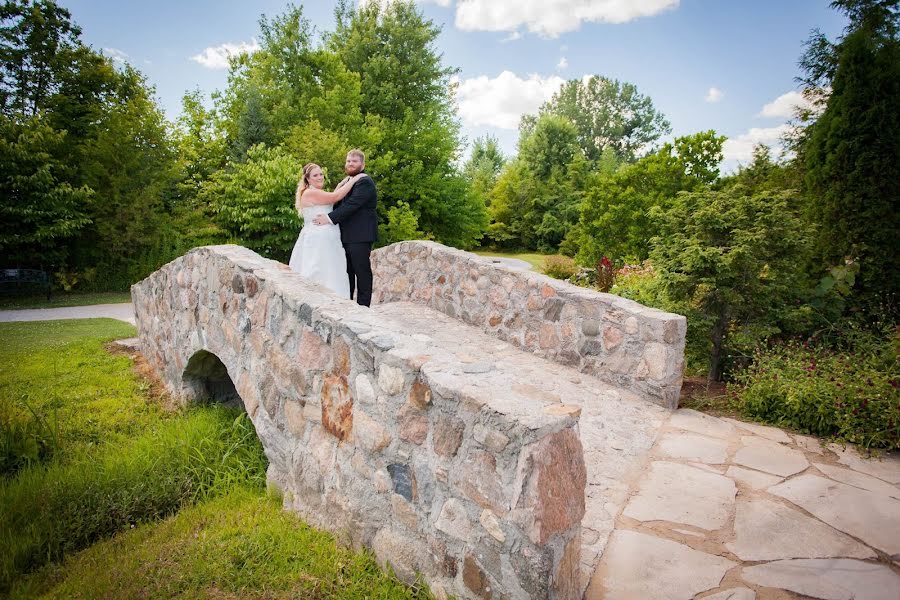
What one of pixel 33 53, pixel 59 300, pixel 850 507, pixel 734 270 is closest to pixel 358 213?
pixel 734 270

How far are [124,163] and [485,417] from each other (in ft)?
49.1

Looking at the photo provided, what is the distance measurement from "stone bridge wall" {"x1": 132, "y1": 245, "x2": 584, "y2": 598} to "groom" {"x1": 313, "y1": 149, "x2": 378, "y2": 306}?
141 centimetres

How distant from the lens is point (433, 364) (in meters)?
2.16

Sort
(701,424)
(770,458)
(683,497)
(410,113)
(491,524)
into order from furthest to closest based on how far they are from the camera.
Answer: (410,113) → (701,424) → (770,458) → (683,497) → (491,524)

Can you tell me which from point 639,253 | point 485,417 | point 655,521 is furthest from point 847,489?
point 639,253

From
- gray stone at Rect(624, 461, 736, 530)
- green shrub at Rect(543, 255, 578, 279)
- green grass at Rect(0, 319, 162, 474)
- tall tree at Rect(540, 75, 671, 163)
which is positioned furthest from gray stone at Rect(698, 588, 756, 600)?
tall tree at Rect(540, 75, 671, 163)

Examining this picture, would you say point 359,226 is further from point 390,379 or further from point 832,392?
point 832,392

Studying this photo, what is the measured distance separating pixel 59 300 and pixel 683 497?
45.4 ft

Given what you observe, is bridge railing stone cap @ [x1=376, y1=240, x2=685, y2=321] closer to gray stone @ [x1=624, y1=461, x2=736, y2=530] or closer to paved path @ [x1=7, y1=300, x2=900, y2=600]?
paved path @ [x1=7, y1=300, x2=900, y2=600]

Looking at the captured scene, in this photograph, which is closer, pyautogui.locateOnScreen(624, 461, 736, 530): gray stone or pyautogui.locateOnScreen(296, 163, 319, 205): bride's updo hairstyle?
pyautogui.locateOnScreen(624, 461, 736, 530): gray stone

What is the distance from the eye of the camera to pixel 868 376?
3502 millimetres

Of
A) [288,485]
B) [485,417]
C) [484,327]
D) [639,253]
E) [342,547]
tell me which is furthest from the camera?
[639,253]

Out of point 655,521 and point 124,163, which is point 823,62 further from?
point 124,163

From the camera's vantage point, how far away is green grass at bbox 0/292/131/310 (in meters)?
10.8
